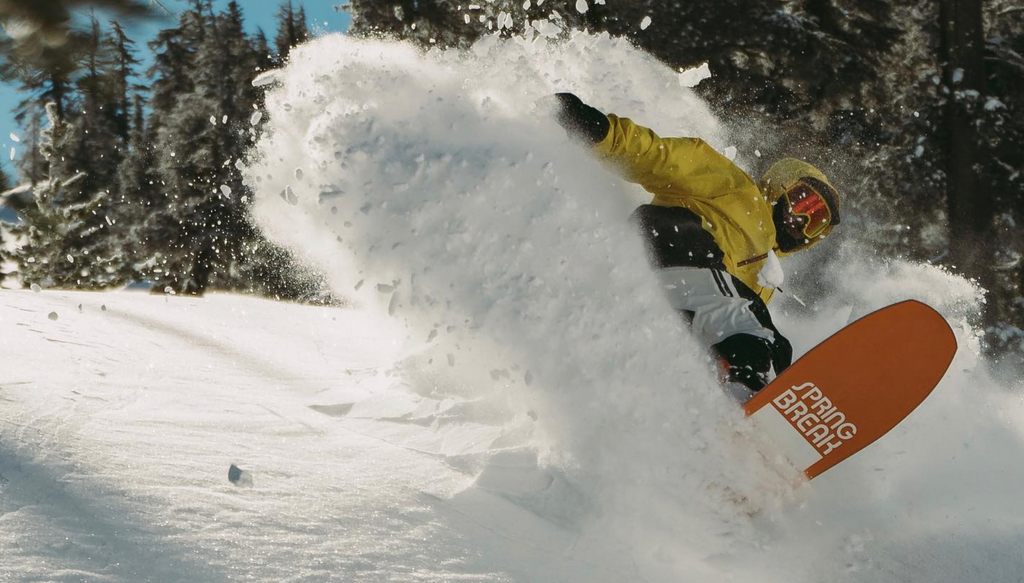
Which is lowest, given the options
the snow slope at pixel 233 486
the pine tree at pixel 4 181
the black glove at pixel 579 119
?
the snow slope at pixel 233 486

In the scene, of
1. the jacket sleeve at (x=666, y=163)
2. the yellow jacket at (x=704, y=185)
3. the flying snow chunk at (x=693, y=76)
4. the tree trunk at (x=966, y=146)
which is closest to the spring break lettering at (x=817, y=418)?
the yellow jacket at (x=704, y=185)

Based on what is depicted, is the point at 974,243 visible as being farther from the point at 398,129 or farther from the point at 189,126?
the point at 189,126

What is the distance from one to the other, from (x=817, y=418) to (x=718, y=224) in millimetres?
1243

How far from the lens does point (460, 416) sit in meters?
3.84

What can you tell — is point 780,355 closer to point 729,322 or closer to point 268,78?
point 729,322

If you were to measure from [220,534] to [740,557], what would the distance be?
1.67 meters

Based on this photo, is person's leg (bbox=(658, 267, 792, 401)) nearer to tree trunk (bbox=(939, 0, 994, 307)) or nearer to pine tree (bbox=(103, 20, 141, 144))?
pine tree (bbox=(103, 20, 141, 144))

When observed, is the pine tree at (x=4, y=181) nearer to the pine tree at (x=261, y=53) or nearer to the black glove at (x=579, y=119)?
the black glove at (x=579, y=119)

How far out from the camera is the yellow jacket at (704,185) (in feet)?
12.9

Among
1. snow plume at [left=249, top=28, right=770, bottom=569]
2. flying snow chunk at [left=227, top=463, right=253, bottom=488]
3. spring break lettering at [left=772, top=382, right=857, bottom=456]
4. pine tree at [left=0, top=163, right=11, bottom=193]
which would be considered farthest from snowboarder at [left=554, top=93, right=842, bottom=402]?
pine tree at [left=0, top=163, right=11, bottom=193]

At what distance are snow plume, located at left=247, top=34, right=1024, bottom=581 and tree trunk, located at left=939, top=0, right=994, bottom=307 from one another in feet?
28.8

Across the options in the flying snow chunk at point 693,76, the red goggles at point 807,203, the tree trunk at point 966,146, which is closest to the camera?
the red goggles at point 807,203

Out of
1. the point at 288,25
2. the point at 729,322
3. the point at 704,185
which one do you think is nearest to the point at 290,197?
the point at 704,185

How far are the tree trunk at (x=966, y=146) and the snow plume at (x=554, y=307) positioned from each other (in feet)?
28.8
